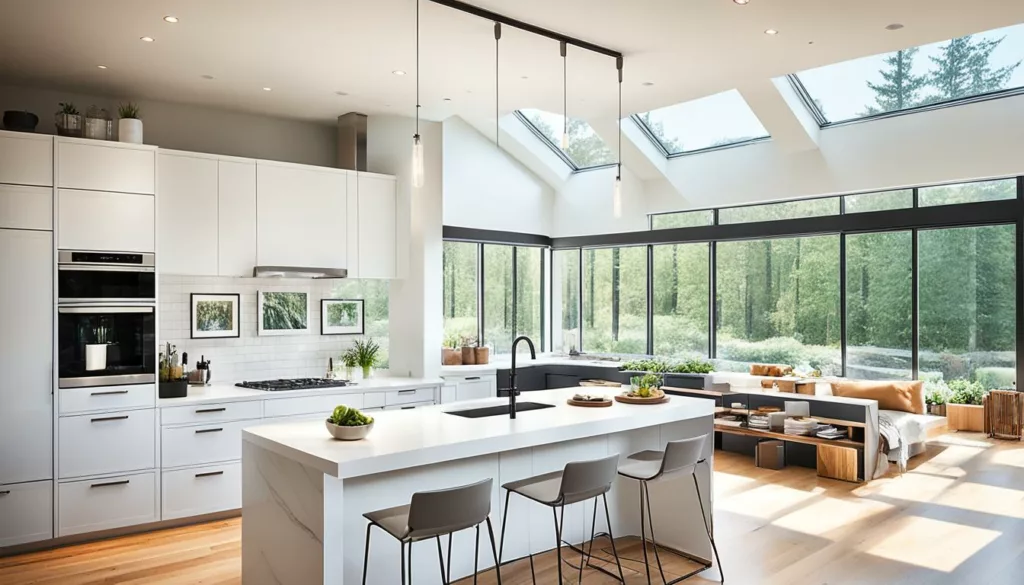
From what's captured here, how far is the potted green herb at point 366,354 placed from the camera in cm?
653

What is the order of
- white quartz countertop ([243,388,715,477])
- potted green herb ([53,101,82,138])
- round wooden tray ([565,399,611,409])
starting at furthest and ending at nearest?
potted green herb ([53,101,82,138])
round wooden tray ([565,399,611,409])
white quartz countertop ([243,388,715,477])

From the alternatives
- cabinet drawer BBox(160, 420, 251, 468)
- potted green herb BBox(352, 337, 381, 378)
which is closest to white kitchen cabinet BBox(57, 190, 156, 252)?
cabinet drawer BBox(160, 420, 251, 468)

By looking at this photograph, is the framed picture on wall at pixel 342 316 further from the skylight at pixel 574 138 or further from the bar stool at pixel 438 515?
the bar stool at pixel 438 515

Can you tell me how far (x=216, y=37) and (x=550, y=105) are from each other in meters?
2.84

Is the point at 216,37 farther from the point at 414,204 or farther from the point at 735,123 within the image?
the point at 735,123

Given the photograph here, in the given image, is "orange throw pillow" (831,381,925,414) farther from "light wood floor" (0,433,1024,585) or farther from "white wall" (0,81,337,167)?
"white wall" (0,81,337,167)

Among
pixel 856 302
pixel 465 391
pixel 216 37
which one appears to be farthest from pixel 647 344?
pixel 216 37

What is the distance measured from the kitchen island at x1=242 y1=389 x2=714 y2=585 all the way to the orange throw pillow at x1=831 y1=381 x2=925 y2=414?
3.37 metres

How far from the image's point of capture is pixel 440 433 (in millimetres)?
3535

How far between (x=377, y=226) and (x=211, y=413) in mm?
2189

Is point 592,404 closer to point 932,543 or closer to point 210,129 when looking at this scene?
point 932,543

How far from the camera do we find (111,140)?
5.13m

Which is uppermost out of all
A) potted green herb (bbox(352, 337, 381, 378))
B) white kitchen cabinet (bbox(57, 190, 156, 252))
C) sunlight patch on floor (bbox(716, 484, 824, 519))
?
white kitchen cabinet (bbox(57, 190, 156, 252))

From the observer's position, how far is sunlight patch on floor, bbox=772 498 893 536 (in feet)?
16.1
